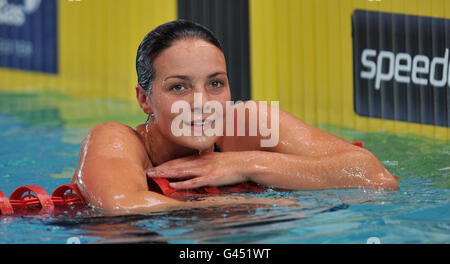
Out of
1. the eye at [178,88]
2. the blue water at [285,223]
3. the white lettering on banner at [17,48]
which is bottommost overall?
the blue water at [285,223]

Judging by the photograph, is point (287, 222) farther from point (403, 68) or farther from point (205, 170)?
point (403, 68)

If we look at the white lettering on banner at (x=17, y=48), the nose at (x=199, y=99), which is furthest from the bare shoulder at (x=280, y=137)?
the white lettering on banner at (x=17, y=48)

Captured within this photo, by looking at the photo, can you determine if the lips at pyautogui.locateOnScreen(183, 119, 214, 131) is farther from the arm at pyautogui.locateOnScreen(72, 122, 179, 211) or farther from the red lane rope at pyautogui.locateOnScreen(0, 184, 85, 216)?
the red lane rope at pyautogui.locateOnScreen(0, 184, 85, 216)

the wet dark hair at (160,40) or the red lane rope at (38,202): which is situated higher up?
the wet dark hair at (160,40)

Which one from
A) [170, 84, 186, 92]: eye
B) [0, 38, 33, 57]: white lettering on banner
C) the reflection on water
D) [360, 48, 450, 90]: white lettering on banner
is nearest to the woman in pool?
[170, 84, 186, 92]: eye

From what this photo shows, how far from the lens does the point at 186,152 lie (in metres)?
2.90

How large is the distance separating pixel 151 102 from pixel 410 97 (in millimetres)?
4218

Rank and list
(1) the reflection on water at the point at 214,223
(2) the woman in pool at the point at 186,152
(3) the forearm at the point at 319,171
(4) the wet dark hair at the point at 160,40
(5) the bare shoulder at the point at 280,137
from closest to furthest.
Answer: (1) the reflection on water at the point at 214,223, (2) the woman in pool at the point at 186,152, (4) the wet dark hair at the point at 160,40, (3) the forearm at the point at 319,171, (5) the bare shoulder at the point at 280,137

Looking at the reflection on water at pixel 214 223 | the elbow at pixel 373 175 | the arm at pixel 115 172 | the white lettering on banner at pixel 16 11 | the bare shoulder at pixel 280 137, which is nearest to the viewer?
the reflection on water at pixel 214 223

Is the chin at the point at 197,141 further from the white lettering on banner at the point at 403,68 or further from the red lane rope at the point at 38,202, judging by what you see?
the white lettering on banner at the point at 403,68

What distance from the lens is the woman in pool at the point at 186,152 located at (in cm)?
256

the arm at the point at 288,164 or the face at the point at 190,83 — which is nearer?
the face at the point at 190,83

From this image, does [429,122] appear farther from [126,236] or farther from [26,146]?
[126,236]

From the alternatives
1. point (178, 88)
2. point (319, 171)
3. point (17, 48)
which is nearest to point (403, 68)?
point (319, 171)
